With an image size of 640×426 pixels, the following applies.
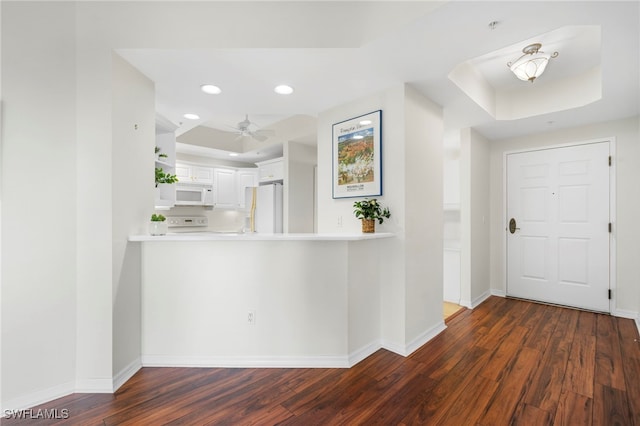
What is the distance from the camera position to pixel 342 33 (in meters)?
1.98

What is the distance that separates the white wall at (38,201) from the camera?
177 cm

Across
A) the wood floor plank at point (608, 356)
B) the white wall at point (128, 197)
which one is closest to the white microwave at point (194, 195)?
the white wall at point (128, 197)

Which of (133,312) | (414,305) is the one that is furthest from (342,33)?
(133,312)

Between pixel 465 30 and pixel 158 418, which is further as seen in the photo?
pixel 465 30

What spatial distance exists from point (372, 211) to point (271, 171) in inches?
121

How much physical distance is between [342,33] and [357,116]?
35.9 inches

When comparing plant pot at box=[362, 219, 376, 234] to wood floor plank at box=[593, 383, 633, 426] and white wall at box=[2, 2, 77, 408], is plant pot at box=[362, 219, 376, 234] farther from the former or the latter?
white wall at box=[2, 2, 77, 408]

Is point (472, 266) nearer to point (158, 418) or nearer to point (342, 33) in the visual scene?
point (342, 33)

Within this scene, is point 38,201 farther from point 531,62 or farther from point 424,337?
point 531,62

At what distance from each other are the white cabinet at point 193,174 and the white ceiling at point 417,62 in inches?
73.7

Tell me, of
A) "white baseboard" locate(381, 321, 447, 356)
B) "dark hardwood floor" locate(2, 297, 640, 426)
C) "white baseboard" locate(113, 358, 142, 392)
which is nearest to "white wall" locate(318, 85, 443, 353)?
"white baseboard" locate(381, 321, 447, 356)

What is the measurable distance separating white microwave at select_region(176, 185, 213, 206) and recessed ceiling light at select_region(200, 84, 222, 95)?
8.62ft

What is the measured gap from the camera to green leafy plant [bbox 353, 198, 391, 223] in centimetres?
256

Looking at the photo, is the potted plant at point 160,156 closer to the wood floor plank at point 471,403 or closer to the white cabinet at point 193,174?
the white cabinet at point 193,174
